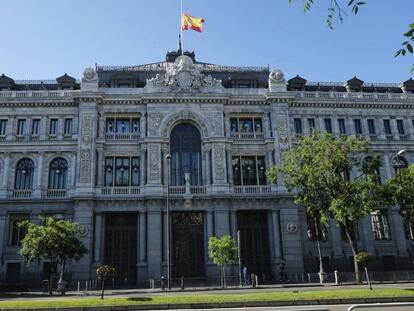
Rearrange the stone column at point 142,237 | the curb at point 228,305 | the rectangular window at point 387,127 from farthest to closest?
the rectangular window at point 387,127 < the stone column at point 142,237 < the curb at point 228,305

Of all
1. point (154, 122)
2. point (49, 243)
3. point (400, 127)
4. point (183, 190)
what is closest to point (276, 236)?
point (183, 190)

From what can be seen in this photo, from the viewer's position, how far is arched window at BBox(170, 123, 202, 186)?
40.9 metres

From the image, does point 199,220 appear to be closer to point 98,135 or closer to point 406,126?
point 98,135

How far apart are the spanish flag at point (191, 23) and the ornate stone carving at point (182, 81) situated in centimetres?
348

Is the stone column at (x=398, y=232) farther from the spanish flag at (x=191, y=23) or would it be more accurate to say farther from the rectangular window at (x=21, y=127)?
the rectangular window at (x=21, y=127)

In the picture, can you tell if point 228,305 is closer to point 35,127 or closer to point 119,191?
point 119,191

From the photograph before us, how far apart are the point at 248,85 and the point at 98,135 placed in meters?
18.7

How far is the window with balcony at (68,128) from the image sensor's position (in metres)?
41.6

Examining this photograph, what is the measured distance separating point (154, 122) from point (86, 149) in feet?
25.0

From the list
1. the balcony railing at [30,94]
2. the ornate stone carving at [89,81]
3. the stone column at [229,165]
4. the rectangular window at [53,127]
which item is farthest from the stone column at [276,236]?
the balcony railing at [30,94]

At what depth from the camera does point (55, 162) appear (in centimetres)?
4081

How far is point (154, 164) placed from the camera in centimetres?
4006

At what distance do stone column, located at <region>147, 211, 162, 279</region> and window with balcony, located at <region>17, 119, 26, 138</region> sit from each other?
16.5 meters

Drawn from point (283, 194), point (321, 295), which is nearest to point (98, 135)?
point (283, 194)
